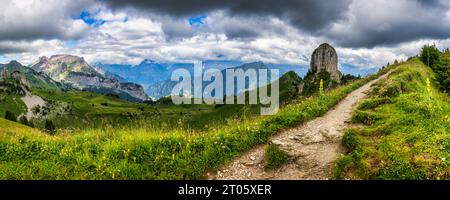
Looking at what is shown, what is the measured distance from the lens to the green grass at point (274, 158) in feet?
38.3

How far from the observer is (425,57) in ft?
261

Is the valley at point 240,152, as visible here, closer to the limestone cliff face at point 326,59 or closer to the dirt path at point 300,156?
the dirt path at point 300,156

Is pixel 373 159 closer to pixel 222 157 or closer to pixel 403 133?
pixel 403 133

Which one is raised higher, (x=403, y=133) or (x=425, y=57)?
(x=425, y=57)

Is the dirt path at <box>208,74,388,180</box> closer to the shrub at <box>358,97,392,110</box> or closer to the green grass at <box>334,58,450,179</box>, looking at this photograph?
the green grass at <box>334,58,450,179</box>

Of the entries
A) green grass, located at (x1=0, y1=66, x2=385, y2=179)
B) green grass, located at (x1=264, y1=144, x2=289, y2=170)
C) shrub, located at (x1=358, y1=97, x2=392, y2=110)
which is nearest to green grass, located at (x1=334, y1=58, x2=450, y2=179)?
green grass, located at (x1=264, y1=144, x2=289, y2=170)

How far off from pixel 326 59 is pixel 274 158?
181907 millimetres

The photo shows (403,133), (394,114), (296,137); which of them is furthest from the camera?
(394,114)

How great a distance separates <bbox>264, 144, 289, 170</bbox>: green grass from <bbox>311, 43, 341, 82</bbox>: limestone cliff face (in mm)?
172884

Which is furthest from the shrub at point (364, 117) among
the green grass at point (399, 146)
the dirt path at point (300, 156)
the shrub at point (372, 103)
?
the shrub at point (372, 103)

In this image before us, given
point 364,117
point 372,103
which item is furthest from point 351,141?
point 372,103

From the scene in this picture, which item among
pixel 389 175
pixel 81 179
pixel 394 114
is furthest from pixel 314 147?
pixel 81 179

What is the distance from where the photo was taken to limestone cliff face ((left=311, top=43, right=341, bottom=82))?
182 metres
